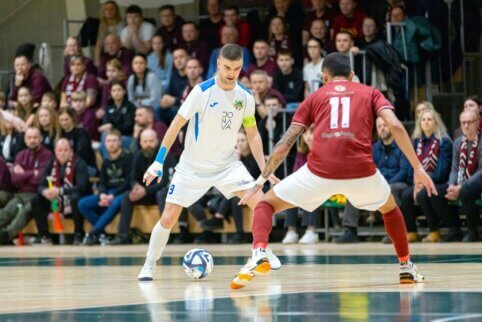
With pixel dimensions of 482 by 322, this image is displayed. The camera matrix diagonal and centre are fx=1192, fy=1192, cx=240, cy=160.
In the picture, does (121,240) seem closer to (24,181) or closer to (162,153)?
(24,181)

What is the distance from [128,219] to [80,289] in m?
8.98

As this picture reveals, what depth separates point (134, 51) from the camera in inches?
812

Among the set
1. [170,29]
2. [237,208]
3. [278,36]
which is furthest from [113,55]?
[237,208]

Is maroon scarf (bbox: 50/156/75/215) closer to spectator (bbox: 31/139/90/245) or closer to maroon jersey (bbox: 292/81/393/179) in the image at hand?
spectator (bbox: 31/139/90/245)

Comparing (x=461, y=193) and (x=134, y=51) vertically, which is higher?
(x=134, y=51)

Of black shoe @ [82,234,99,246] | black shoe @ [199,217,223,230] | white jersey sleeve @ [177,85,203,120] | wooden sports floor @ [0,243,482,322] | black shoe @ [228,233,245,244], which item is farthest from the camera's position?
black shoe @ [82,234,99,246]

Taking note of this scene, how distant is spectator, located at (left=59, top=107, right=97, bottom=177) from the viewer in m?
19.0

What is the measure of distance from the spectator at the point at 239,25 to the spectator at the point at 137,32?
1645 mm

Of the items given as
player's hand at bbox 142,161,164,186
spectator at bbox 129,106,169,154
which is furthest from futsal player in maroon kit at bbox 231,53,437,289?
spectator at bbox 129,106,169,154

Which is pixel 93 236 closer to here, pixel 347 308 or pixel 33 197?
pixel 33 197

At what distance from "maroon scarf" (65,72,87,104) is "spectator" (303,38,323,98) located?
4.27 metres

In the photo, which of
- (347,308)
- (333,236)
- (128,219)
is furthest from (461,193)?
(347,308)

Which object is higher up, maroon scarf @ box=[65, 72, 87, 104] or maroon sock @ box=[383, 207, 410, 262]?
maroon scarf @ box=[65, 72, 87, 104]

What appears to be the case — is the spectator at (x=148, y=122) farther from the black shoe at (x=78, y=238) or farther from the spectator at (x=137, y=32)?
the spectator at (x=137, y=32)
